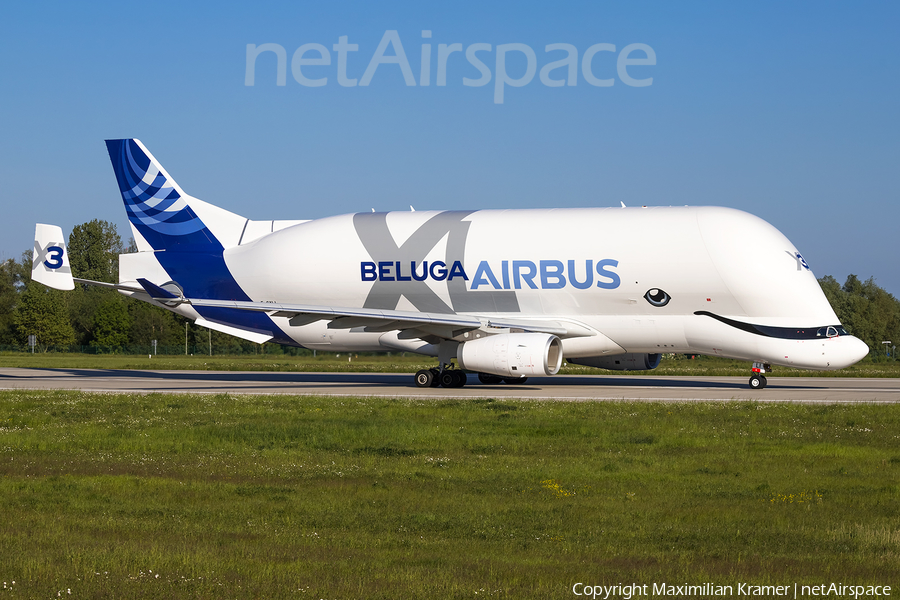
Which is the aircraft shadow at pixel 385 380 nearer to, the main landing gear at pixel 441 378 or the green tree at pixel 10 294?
the main landing gear at pixel 441 378

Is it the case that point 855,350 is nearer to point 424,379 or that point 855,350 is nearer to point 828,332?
point 828,332

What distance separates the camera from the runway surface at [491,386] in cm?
2672

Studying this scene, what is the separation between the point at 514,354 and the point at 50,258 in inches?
640

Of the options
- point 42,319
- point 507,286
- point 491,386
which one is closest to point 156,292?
point 507,286

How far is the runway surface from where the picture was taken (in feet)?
87.7

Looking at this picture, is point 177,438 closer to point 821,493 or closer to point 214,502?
point 214,502

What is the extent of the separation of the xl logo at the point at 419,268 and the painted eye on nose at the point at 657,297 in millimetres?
4297

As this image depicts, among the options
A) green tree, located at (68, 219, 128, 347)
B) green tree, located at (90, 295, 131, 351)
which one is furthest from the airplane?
green tree, located at (68, 219, 128, 347)

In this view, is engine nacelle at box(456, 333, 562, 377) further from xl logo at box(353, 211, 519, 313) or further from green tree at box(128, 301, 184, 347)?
green tree at box(128, 301, 184, 347)

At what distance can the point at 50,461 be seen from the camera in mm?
14242

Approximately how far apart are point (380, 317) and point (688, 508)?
18996 millimetres

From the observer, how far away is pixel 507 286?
30.0 meters

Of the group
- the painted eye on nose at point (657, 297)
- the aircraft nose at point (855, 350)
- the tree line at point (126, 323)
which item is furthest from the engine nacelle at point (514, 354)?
the tree line at point (126, 323)

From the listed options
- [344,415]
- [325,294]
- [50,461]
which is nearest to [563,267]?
[325,294]
